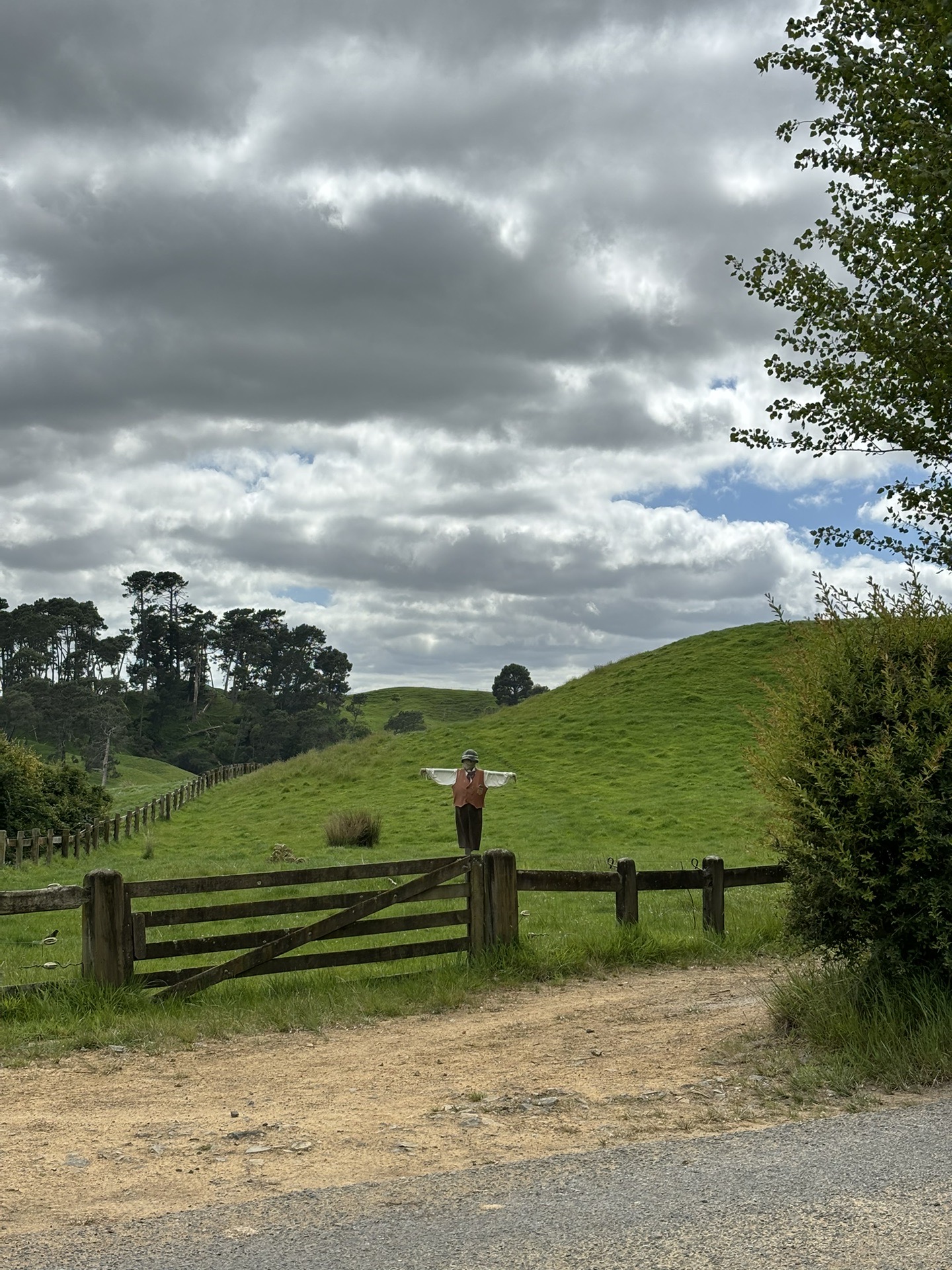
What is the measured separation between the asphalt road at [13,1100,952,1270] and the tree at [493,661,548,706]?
11672 centimetres

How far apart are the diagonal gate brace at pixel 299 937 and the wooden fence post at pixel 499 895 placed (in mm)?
526

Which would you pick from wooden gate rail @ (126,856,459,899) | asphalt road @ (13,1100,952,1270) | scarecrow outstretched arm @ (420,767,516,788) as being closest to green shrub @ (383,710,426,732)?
scarecrow outstretched arm @ (420,767,516,788)

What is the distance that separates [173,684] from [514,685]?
40461 millimetres

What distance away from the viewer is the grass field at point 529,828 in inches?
386

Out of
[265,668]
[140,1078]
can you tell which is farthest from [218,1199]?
[265,668]

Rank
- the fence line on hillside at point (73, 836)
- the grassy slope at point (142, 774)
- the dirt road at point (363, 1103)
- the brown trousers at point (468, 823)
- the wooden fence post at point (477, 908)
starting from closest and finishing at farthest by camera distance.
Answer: the dirt road at point (363, 1103) < the wooden fence post at point (477, 908) < the brown trousers at point (468, 823) < the fence line on hillside at point (73, 836) < the grassy slope at point (142, 774)

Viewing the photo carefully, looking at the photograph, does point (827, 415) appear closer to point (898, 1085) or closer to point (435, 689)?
point (898, 1085)

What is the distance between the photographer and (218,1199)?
5.47 metres

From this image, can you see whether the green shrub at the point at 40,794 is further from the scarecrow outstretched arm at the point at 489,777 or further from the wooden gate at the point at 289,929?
the wooden gate at the point at 289,929

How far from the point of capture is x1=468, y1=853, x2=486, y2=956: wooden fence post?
36.1ft

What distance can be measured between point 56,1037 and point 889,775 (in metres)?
7.06

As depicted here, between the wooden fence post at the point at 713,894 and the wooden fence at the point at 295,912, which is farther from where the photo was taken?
the wooden fence post at the point at 713,894

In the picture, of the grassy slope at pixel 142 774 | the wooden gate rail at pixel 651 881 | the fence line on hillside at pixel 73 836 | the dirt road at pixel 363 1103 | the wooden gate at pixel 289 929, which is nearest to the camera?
the dirt road at pixel 363 1103

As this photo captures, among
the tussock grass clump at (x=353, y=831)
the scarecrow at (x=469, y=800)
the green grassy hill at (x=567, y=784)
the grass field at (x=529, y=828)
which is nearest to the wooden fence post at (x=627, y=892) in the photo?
the grass field at (x=529, y=828)
